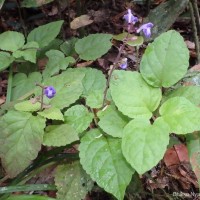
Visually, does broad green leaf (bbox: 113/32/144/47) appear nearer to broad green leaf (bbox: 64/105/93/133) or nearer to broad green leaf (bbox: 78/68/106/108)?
broad green leaf (bbox: 78/68/106/108)

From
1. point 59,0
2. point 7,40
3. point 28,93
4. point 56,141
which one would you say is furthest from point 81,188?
point 59,0

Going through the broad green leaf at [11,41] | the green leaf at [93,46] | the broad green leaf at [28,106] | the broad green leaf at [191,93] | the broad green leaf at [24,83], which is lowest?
the broad green leaf at [24,83]

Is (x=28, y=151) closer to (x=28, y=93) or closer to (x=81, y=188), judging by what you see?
(x=81, y=188)

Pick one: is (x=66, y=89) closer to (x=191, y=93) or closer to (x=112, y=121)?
(x=112, y=121)

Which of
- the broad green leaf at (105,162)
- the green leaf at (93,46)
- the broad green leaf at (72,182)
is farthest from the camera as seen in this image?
the green leaf at (93,46)

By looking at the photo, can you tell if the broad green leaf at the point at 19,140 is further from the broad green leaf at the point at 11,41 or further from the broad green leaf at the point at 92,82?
the broad green leaf at the point at 11,41

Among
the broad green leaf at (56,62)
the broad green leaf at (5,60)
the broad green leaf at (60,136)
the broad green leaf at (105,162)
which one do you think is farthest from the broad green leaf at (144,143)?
the broad green leaf at (5,60)

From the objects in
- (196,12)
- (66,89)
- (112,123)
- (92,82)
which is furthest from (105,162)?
(196,12)
